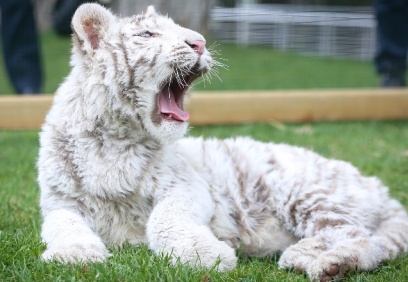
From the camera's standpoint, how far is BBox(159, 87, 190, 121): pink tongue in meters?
3.32

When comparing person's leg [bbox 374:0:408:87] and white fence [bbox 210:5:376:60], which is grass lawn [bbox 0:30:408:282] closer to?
white fence [bbox 210:5:376:60]

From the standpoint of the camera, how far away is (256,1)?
924cm

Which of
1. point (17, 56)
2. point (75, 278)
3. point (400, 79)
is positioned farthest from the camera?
point (400, 79)

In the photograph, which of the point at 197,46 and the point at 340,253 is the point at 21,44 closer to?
the point at 197,46

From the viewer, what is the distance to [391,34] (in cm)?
713

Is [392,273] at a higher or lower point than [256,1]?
lower

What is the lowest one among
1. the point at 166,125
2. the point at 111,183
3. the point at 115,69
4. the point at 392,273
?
the point at 392,273

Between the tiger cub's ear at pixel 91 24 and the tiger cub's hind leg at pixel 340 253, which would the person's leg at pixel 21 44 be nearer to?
the tiger cub's ear at pixel 91 24

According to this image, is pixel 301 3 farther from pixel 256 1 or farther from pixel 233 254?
pixel 233 254

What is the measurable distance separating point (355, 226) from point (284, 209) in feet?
1.23

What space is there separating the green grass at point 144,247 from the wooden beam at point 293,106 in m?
0.10

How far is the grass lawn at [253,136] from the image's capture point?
285 centimetres

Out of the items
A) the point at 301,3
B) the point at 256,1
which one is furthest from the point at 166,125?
the point at 301,3

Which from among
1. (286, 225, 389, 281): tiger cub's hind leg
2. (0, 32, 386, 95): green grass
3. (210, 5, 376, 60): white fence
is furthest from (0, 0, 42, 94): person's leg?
(286, 225, 389, 281): tiger cub's hind leg
